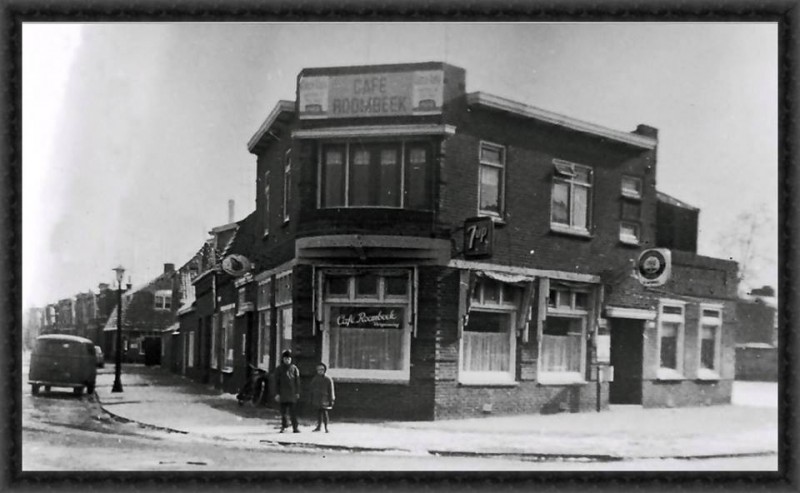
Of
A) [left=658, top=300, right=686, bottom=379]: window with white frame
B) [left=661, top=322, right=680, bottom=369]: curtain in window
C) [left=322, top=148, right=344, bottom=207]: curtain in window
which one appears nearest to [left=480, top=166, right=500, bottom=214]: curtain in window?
[left=322, top=148, right=344, bottom=207]: curtain in window

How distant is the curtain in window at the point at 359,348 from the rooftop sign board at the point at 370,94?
3.93 meters

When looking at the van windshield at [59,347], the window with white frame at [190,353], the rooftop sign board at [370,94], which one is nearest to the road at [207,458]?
the van windshield at [59,347]

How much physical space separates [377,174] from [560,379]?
19.3 feet

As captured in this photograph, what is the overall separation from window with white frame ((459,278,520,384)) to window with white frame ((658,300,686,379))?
3.60 metres

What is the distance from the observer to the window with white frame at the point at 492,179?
16.5 m

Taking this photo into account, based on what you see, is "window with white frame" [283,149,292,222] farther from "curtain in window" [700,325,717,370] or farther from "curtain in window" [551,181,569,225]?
"curtain in window" [700,325,717,370]

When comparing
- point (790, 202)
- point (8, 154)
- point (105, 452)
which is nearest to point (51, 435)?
point (105, 452)

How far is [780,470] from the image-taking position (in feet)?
39.8

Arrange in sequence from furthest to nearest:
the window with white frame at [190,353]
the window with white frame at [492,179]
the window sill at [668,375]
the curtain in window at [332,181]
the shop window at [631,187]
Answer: the window with white frame at [190,353] < the window sill at [668,375] < the shop window at [631,187] < the window with white frame at [492,179] < the curtain in window at [332,181]

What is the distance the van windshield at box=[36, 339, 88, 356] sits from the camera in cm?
1395

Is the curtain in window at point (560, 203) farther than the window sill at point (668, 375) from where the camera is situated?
No

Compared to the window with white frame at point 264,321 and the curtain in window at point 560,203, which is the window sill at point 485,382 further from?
the window with white frame at point 264,321

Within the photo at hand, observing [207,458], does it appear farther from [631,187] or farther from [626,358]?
[631,187]

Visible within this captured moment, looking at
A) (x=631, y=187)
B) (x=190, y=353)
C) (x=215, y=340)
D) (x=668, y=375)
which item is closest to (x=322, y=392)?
(x=631, y=187)
